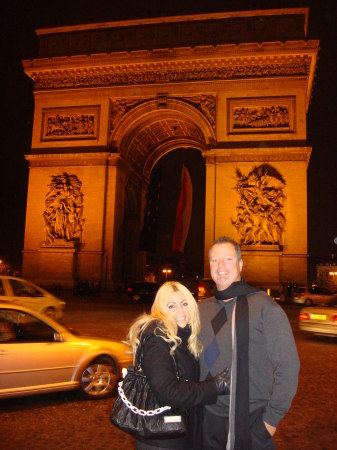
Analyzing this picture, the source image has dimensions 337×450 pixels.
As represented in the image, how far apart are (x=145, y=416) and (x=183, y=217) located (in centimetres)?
2530

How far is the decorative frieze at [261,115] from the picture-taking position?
24.8m

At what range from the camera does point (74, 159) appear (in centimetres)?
2683

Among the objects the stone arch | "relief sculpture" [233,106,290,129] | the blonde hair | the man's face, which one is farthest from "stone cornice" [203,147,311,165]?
the blonde hair

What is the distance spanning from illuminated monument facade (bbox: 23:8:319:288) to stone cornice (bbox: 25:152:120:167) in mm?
60

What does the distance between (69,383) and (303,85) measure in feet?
73.5

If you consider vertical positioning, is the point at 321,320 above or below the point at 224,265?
below

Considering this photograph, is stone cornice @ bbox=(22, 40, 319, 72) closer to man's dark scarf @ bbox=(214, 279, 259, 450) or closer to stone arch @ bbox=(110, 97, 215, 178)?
stone arch @ bbox=(110, 97, 215, 178)

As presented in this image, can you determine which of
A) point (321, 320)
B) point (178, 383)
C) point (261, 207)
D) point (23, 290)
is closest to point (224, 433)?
point (178, 383)

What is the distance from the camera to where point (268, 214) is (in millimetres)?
23750

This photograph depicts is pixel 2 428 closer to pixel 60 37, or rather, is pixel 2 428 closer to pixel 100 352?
pixel 100 352

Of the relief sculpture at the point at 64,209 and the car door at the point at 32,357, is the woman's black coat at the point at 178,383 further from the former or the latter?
the relief sculpture at the point at 64,209

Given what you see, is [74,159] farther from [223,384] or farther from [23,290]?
[223,384]

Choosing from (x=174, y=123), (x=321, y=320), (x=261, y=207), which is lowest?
(x=321, y=320)

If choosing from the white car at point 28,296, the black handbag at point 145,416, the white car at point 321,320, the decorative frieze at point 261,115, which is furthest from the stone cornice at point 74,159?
the black handbag at point 145,416
